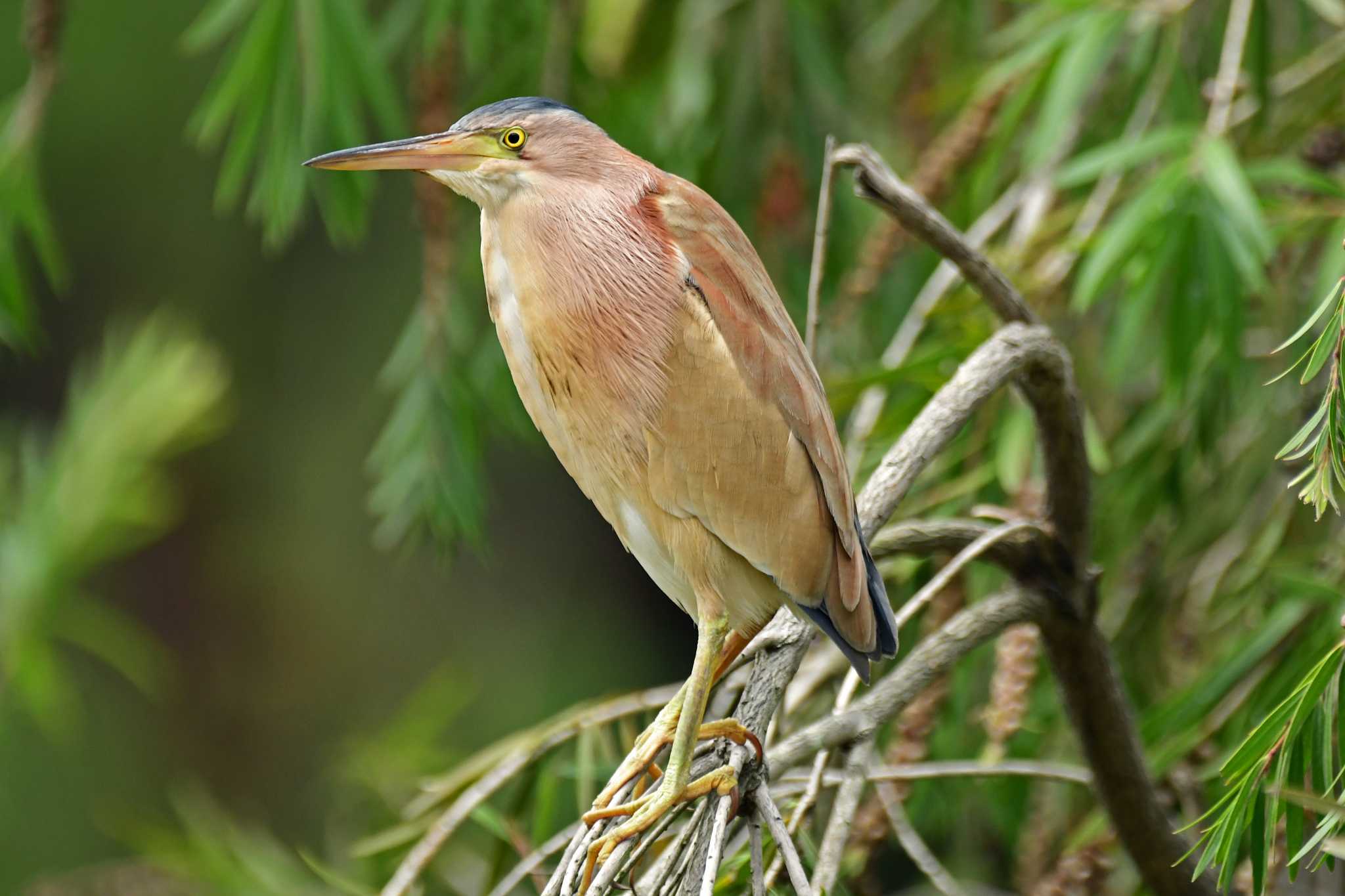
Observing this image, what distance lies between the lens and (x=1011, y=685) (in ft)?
3.79

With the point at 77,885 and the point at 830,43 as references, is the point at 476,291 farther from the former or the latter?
the point at 77,885

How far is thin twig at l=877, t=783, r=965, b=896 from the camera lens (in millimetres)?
1038

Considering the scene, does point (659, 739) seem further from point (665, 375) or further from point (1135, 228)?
point (1135, 228)

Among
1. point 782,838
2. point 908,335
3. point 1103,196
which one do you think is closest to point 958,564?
point 782,838

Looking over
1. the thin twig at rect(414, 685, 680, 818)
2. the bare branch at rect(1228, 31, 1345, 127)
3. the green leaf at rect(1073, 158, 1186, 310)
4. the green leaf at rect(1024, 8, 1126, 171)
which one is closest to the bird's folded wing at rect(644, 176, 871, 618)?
the thin twig at rect(414, 685, 680, 818)

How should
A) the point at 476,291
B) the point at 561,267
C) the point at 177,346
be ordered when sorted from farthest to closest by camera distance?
the point at 177,346 → the point at 476,291 → the point at 561,267

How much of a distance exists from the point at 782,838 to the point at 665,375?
0.94ft

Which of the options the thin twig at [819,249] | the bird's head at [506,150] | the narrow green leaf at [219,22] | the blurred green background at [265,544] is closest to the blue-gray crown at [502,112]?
the bird's head at [506,150]

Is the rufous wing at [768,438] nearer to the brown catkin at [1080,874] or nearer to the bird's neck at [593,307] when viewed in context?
the bird's neck at [593,307]

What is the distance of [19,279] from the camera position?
170cm

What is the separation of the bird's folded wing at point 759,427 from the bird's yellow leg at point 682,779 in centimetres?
8

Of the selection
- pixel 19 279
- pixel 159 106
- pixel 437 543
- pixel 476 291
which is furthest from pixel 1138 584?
pixel 159 106

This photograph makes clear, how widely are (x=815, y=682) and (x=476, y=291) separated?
0.91 meters

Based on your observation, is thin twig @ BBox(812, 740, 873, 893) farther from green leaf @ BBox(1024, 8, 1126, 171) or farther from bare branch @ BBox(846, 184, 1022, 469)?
green leaf @ BBox(1024, 8, 1126, 171)
